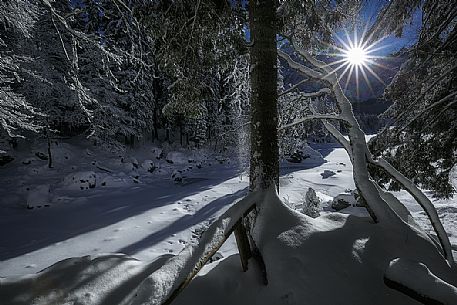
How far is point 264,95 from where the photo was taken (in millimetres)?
3166

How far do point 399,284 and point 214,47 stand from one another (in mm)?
3677

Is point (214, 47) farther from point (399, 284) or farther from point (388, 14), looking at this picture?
point (399, 284)

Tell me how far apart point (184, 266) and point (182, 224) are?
895cm

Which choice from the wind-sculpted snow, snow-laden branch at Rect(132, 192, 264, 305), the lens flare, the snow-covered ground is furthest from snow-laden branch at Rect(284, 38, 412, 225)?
snow-laden branch at Rect(132, 192, 264, 305)

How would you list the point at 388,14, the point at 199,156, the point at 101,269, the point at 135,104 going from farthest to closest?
the point at 199,156 → the point at 135,104 → the point at 388,14 → the point at 101,269

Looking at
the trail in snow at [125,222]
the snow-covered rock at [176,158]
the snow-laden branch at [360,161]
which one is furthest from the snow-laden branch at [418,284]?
the snow-covered rock at [176,158]

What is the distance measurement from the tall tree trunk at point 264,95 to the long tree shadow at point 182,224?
6.39 meters

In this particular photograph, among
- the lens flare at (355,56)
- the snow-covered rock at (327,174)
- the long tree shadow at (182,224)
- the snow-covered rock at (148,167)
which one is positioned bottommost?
the long tree shadow at (182,224)

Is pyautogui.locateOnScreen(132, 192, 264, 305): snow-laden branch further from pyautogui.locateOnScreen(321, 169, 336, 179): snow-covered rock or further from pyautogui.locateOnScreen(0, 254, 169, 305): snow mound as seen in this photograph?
pyautogui.locateOnScreen(321, 169, 336, 179): snow-covered rock

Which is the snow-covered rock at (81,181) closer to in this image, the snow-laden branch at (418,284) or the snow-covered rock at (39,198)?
the snow-covered rock at (39,198)

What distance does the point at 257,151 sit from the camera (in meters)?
3.18

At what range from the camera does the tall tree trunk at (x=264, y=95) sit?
313 centimetres

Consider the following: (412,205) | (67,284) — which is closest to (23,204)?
(67,284)

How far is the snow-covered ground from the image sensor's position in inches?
298
